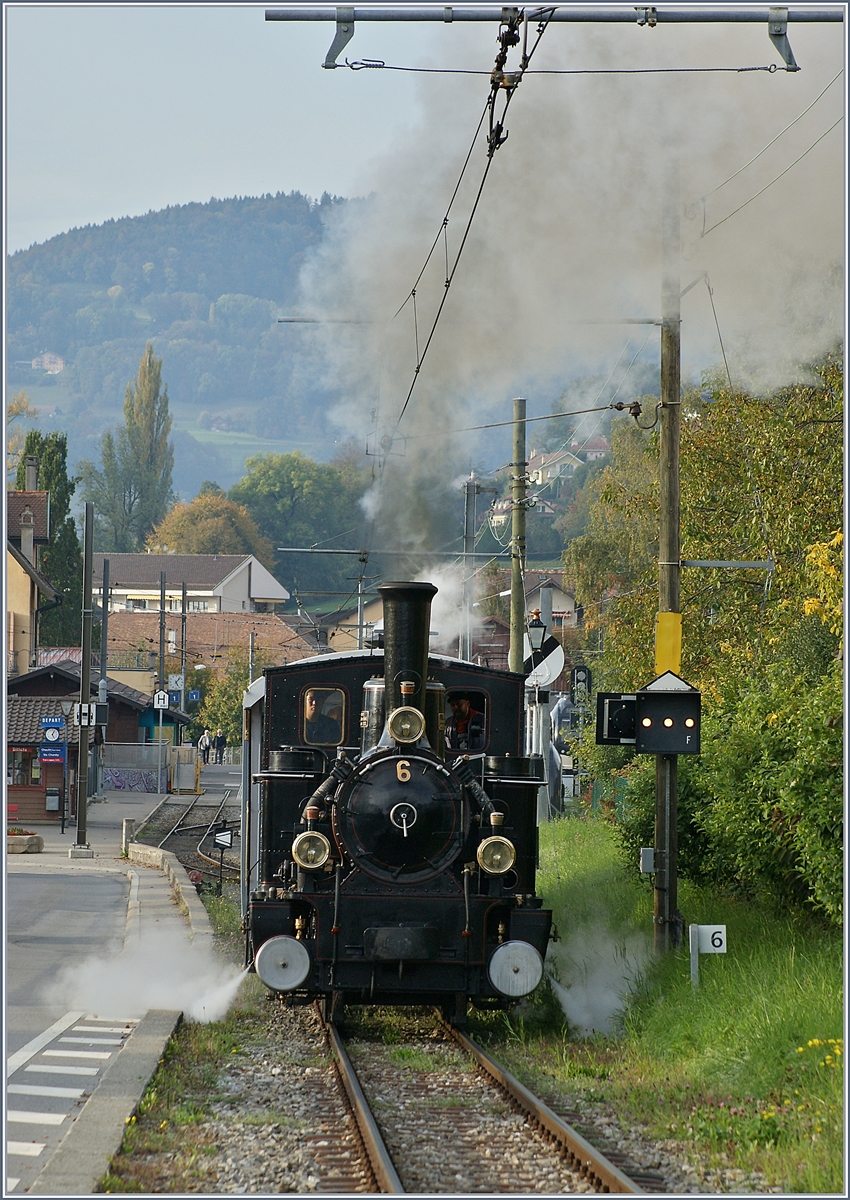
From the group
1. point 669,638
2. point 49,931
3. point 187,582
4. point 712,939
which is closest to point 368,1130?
point 712,939

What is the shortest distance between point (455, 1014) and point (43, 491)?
143 ft

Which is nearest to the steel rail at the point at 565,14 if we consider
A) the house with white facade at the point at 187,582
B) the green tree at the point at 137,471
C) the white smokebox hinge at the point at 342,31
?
the white smokebox hinge at the point at 342,31

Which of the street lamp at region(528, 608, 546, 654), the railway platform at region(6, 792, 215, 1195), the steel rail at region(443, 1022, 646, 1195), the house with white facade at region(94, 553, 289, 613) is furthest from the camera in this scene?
the house with white facade at region(94, 553, 289, 613)

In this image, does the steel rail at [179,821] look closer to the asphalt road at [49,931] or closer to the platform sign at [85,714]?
the platform sign at [85,714]

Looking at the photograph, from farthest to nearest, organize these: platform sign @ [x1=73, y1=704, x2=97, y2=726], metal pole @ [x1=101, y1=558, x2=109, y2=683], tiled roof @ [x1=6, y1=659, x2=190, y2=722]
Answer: metal pole @ [x1=101, y1=558, x2=109, y2=683], tiled roof @ [x1=6, y1=659, x2=190, y2=722], platform sign @ [x1=73, y1=704, x2=97, y2=726]

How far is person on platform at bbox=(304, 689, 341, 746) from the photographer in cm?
1070

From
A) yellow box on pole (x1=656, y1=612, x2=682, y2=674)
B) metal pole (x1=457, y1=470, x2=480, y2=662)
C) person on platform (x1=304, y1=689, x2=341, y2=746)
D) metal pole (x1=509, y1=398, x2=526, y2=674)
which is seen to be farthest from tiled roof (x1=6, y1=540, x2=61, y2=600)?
yellow box on pole (x1=656, y1=612, x2=682, y2=674)

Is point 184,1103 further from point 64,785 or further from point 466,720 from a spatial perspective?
point 64,785

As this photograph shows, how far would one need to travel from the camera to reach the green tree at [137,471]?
120312mm

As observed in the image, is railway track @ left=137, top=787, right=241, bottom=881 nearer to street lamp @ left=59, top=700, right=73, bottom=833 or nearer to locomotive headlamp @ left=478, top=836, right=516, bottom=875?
street lamp @ left=59, top=700, right=73, bottom=833

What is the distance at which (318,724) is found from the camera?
1073 cm

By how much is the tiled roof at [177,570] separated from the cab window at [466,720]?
77.7m

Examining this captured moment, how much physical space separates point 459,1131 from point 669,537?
18.1 feet

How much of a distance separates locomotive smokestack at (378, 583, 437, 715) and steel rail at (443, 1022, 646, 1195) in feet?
8.66
